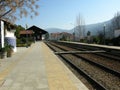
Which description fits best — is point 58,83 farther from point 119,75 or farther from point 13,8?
point 13,8

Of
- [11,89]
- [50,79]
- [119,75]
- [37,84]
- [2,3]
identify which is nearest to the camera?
[11,89]

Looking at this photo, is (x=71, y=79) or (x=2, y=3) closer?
(x=71, y=79)

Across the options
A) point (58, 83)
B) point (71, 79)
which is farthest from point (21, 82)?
point (71, 79)

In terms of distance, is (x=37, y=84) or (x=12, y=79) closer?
(x=37, y=84)

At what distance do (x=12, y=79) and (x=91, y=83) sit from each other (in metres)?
3.24

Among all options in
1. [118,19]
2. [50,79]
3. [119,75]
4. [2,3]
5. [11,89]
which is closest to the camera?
[11,89]

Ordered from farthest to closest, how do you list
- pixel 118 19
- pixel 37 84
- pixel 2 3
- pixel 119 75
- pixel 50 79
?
pixel 118 19
pixel 2 3
pixel 119 75
pixel 50 79
pixel 37 84

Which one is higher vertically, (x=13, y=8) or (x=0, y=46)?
Answer: (x=13, y=8)

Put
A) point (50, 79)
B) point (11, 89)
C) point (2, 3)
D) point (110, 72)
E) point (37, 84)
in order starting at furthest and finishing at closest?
point (2, 3) → point (110, 72) → point (50, 79) → point (37, 84) → point (11, 89)

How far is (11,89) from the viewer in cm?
913

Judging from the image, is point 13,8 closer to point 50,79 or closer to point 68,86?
point 50,79

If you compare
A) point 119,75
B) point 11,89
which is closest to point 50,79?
point 11,89

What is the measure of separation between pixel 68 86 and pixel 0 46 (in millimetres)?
14507

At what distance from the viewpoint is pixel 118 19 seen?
99.4 meters
